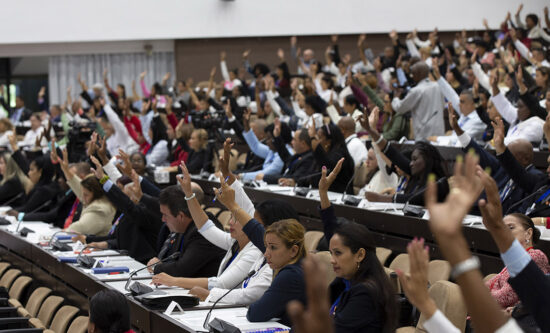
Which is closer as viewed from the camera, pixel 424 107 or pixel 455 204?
pixel 455 204

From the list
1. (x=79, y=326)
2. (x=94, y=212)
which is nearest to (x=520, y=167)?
(x=79, y=326)

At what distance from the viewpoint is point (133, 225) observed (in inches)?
225

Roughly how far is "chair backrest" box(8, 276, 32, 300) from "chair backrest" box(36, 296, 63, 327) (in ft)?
2.22

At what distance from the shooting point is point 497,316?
1.78 m

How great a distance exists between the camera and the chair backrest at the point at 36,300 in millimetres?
5109

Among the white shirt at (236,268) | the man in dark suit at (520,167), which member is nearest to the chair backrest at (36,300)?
the white shirt at (236,268)

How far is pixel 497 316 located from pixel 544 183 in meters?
3.36

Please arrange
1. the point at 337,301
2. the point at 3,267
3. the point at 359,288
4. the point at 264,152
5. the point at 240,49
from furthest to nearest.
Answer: the point at 240,49
the point at 264,152
the point at 3,267
the point at 337,301
the point at 359,288

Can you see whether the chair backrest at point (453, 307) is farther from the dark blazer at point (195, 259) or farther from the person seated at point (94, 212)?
the person seated at point (94, 212)

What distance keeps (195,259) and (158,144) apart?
19.1 ft

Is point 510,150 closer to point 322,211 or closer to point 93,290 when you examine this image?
point 322,211

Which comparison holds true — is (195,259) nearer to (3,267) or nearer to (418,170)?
(418,170)

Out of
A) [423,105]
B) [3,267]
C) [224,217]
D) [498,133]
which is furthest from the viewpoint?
[423,105]

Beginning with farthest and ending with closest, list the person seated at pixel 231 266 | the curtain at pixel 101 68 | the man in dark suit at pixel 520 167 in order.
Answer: the curtain at pixel 101 68, the man in dark suit at pixel 520 167, the person seated at pixel 231 266
